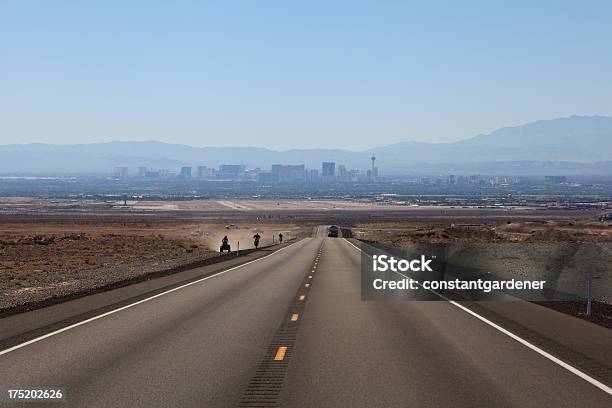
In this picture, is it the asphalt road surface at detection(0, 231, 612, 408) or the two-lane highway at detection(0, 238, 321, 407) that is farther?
the two-lane highway at detection(0, 238, 321, 407)

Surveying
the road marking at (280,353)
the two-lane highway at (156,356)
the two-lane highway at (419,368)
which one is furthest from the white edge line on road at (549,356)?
the two-lane highway at (156,356)

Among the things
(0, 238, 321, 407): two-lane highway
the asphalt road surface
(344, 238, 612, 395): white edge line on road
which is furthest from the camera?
(344, 238, 612, 395): white edge line on road

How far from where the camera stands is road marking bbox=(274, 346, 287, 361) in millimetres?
12977

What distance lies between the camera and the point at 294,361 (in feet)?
41.7

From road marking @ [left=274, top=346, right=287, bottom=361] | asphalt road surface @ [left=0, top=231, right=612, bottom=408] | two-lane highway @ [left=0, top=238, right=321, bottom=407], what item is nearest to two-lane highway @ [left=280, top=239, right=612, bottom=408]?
asphalt road surface @ [left=0, top=231, right=612, bottom=408]

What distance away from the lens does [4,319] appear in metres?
18.8

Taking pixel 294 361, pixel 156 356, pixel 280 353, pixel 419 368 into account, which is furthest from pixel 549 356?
pixel 156 356

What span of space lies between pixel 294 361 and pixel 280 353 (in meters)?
A: 0.82

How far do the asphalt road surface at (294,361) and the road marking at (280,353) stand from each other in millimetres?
17

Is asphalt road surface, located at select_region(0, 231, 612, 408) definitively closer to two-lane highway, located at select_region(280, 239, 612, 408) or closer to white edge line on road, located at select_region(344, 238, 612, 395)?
two-lane highway, located at select_region(280, 239, 612, 408)

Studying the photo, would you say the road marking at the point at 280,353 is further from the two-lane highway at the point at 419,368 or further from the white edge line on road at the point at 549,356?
the white edge line on road at the point at 549,356

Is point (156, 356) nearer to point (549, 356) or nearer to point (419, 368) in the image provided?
point (419, 368)

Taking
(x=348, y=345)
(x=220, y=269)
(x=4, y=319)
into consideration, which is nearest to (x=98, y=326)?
(x=4, y=319)

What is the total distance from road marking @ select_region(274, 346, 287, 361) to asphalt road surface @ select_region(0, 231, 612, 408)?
0.7 inches
